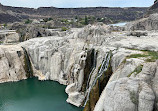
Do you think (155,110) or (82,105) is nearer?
(155,110)

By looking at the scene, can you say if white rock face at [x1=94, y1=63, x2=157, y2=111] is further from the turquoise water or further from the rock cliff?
the turquoise water

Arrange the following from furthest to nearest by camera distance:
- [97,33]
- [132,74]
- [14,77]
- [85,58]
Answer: [14,77] → [97,33] → [85,58] → [132,74]

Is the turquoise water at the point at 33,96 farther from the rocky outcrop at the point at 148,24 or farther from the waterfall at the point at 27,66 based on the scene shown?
the rocky outcrop at the point at 148,24

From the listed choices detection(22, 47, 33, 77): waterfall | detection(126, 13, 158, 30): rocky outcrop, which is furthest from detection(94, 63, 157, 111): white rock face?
detection(126, 13, 158, 30): rocky outcrop

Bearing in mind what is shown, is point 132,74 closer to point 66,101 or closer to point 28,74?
point 66,101

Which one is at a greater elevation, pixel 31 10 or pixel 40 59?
Answer: pixel 31 10

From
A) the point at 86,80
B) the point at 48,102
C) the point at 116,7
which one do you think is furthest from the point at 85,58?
the point at 116,7

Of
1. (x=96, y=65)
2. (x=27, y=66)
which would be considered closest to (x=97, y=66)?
(x=96, y=65)
